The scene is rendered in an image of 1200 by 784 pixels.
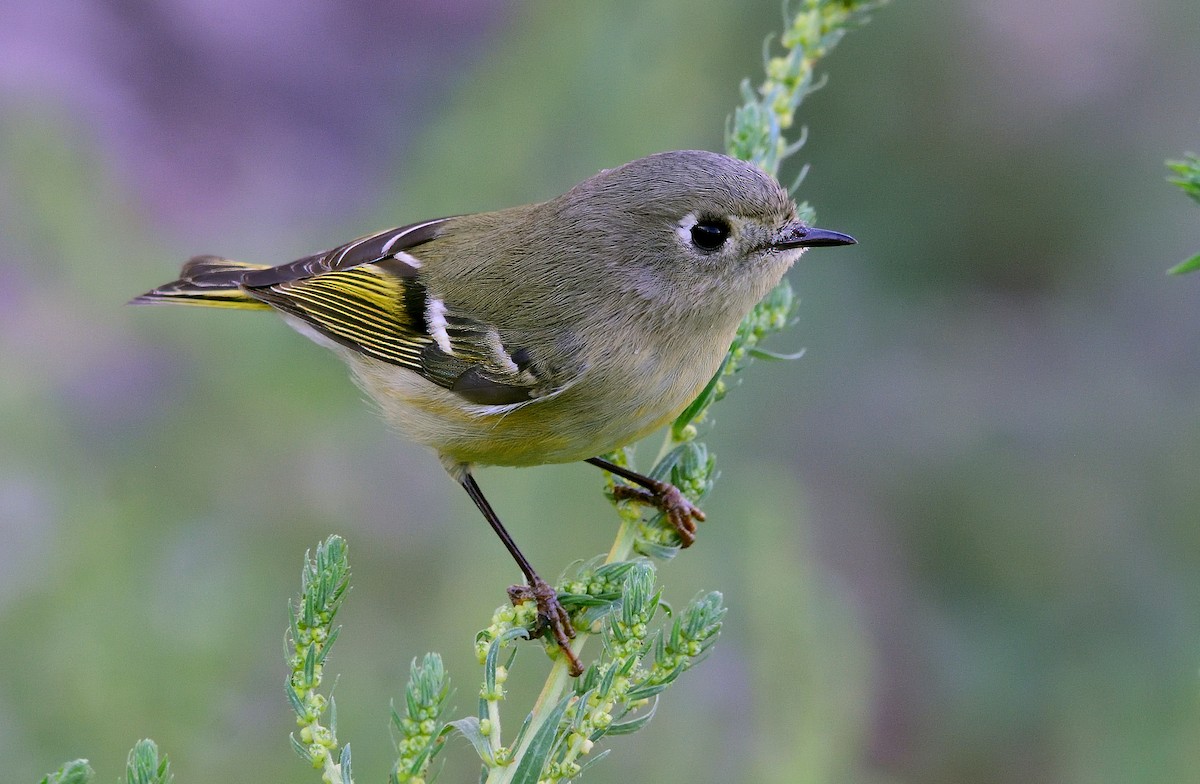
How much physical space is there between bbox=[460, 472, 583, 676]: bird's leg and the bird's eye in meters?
0.73

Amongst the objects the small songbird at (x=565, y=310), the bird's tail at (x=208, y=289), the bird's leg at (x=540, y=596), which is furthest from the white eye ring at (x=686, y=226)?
the bird's tail at (x=208, y=289)

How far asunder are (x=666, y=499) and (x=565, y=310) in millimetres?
531

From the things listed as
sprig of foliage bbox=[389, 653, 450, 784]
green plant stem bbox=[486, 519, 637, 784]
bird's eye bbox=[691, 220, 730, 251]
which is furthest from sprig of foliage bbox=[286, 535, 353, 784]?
bird's eye bbox=[691, 220, 730, 251]

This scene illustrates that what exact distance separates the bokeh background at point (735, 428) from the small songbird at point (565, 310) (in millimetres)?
333

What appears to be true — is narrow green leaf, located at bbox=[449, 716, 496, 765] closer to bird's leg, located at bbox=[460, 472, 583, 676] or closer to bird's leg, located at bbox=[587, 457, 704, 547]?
bird's leg, located at bbox=[460, 472, 583, 676]

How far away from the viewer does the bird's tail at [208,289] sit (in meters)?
2.83

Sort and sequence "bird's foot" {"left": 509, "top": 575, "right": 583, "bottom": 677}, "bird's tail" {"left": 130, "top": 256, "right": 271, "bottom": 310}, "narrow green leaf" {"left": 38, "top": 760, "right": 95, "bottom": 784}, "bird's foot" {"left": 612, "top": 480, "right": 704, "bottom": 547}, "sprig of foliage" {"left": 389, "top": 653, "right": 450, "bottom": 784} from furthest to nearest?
1. "bird's tail" {"left": 130, "top": 256, "right": 271, "bottom": 310}
2. "bird's foot" {"left": 612, "top": 480, "right": 704, "bottom": 547}
3. "bird's foot" {"left": 509, "top": 575, "right": 583, "bottom": 677}
4. "sprig of foliage" {"left": 389, "top": 653, "right": 450, "bottom": 784}
5. "narrow green leaf" {"left": 38, "top": 760, "right": 95, "bottom": 784}

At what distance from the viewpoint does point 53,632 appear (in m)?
2.35

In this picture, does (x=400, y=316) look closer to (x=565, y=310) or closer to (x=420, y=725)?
(x=565, y=310)

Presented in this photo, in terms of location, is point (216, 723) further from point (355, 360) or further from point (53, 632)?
point (355, 360)

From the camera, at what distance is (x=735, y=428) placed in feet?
10.9

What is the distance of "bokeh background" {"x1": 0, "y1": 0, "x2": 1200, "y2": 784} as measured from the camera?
7.89 feet

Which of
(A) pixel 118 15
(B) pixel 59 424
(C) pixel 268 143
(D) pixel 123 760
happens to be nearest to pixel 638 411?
(D) pixel 123 760

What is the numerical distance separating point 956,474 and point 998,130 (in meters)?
1.44
